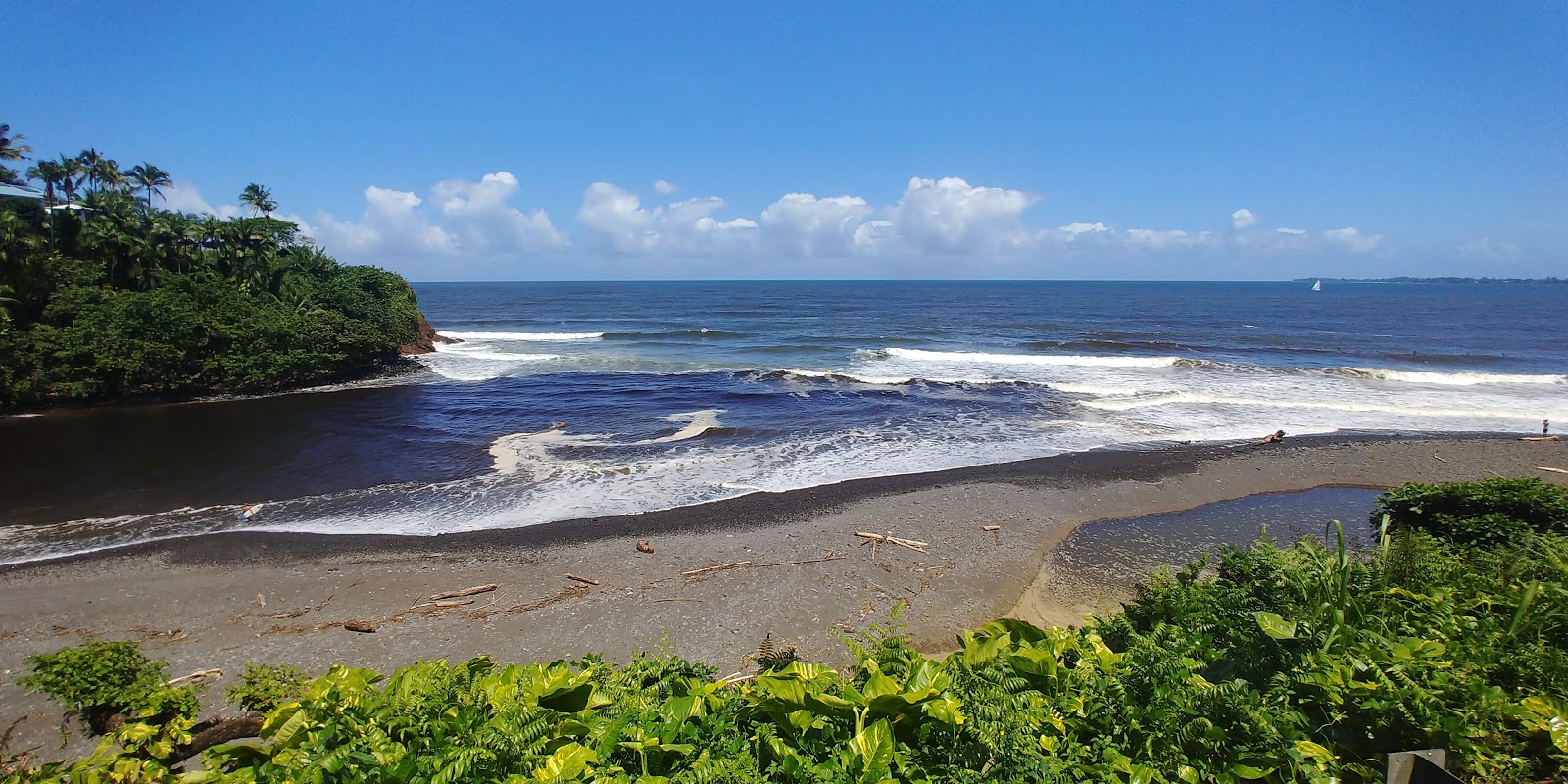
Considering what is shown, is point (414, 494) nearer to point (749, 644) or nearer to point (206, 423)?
point (749, 644)

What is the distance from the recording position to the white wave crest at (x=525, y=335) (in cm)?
4878

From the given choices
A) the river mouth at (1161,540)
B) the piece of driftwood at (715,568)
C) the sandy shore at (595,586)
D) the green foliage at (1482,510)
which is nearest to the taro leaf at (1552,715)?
the green foliage at (1482,510)

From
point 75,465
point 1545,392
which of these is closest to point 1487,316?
point 1545,392

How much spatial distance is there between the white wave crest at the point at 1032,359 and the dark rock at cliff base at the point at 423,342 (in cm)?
2862

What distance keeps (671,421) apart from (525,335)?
3446 cm

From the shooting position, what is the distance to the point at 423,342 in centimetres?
3969

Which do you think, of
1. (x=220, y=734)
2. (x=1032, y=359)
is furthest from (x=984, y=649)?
(x=1032, y=359)

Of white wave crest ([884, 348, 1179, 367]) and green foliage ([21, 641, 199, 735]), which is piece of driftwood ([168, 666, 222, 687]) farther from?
white wave crest ([884, 348, 1179, 367])

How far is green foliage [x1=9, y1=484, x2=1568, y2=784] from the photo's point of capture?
2.49 meters

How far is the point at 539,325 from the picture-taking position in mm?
58844

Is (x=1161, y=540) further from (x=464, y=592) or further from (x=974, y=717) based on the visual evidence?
(x=464, y=592)

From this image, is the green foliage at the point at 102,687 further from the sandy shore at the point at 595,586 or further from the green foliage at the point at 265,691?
the sandy shore at the point at 595,586

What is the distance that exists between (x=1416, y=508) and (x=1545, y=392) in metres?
29.5

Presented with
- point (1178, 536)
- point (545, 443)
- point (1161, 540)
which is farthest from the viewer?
point (545, 443)
